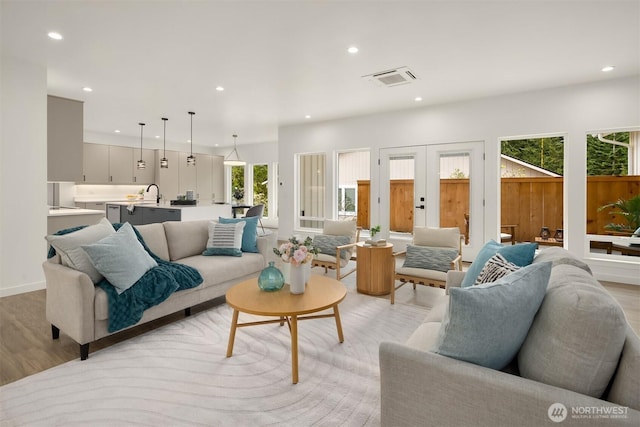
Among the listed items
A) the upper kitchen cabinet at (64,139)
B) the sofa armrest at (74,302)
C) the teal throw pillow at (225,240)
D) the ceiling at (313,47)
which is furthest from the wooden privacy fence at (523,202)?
the sofa armrest at (74,302)

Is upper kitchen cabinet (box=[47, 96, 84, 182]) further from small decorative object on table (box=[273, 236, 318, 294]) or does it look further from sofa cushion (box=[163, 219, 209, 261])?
small decorative object on table (box=[273, 236, 318, 294])

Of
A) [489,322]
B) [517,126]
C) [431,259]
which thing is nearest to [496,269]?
[489,322]

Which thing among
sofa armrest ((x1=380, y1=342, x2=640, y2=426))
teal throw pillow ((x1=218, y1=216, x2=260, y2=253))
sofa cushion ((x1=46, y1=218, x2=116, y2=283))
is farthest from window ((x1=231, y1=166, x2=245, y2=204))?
sofa armrest ((x1=380, y1=342, x2=640, y2=426))

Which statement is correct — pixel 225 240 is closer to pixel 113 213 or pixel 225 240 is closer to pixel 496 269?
pixel 496 269

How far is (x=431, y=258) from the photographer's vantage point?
3.54 metres

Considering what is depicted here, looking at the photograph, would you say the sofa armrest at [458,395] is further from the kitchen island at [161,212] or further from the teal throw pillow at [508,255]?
the kitchen island at [161,212]

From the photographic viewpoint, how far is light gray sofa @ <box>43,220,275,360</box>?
235cm

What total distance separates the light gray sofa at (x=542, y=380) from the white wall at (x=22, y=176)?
4622mm

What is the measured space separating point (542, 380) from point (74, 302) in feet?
9.05

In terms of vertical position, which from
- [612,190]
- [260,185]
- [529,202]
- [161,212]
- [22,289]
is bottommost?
[22,289]

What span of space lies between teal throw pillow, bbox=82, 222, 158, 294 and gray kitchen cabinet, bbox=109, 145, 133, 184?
6853 millimetres

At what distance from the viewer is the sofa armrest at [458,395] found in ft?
3.34

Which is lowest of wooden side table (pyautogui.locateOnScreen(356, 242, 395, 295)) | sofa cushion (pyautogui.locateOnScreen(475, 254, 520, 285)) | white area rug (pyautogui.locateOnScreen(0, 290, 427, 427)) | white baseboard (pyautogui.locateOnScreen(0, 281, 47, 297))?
white area rug (pyautogui.locateOnScreen(0, 290, 427, 427))

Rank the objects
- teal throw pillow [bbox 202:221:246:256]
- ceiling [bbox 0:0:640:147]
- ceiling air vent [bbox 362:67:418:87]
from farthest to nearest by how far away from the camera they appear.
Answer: ceiling air vent [bbox 362:67:418:87], teal throw pillow [bbox 202:221:246:256], ceiling [bbox 0:0:640:147]
